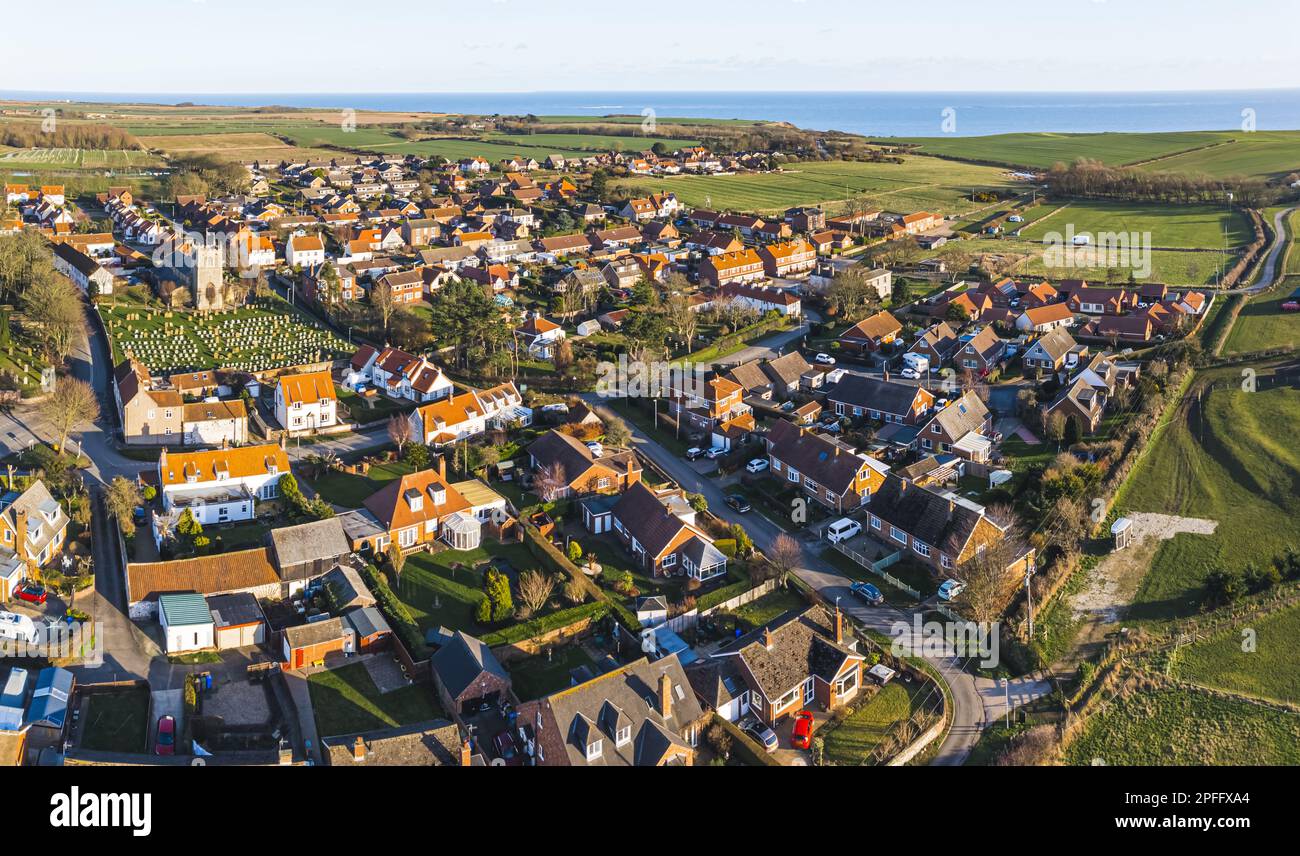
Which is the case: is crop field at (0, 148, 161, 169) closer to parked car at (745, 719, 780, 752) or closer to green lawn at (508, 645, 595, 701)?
green lawn at (508, 645, 595, 701)

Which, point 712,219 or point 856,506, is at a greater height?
point 712,219

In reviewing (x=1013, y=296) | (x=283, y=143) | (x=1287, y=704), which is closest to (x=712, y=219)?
(x=1013, y=296)

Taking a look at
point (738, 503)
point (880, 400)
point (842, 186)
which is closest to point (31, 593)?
point (738, 503)

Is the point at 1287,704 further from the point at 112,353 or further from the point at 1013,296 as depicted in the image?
the point at 112,353

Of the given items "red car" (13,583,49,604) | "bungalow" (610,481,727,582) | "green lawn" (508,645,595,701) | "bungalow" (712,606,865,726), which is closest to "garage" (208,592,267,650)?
"red car" (13,583,49,604)

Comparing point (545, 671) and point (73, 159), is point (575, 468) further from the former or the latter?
point (73, 159)

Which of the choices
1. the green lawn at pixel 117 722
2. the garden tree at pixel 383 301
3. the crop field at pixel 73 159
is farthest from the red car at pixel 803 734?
the crop field at pixel 73 159
